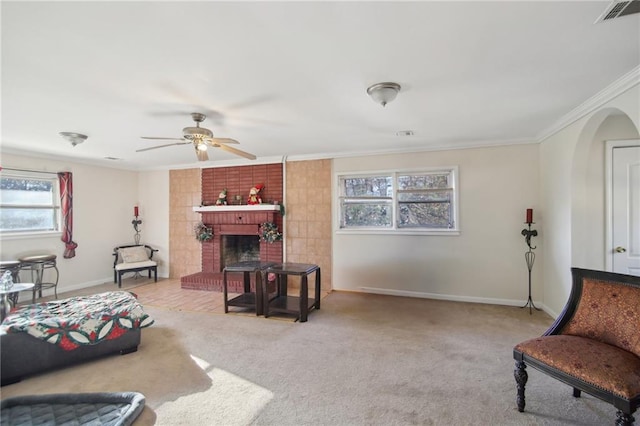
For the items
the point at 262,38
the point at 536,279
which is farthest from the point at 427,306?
the point at 262,38

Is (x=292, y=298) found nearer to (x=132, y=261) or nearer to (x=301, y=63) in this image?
(x=301, y=63)

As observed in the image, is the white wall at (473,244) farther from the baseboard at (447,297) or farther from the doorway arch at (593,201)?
the doorway arch at (593,201)

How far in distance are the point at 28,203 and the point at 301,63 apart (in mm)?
5482

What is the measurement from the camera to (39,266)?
16.3 ft

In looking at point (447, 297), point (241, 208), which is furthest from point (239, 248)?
point (447, 297)

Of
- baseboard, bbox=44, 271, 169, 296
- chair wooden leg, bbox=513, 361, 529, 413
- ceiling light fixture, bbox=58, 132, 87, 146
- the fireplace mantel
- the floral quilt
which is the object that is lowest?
baseboard, bbox=44, 271, 169, 296

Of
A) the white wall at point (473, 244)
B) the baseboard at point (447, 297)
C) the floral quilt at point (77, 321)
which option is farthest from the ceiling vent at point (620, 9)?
the floral quilt at point (77, 321)

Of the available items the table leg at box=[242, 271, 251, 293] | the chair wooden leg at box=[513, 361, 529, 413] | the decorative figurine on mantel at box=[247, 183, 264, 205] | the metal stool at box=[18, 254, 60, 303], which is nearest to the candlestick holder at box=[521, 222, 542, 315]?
the chair wooden leg at box=[513, 361, 529, 413]

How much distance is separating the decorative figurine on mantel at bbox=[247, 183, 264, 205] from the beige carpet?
2367mm

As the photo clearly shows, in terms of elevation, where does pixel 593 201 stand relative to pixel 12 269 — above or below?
above

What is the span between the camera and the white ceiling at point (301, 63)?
5.35 ft

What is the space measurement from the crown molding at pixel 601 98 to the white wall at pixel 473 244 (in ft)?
2.77

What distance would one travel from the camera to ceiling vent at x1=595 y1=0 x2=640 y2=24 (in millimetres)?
1564

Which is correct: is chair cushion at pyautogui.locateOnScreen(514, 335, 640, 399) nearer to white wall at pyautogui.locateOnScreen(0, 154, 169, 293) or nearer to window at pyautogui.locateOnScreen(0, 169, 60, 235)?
white wall at pyautogui.locateOnScreen(0, 154, 169, 293)
